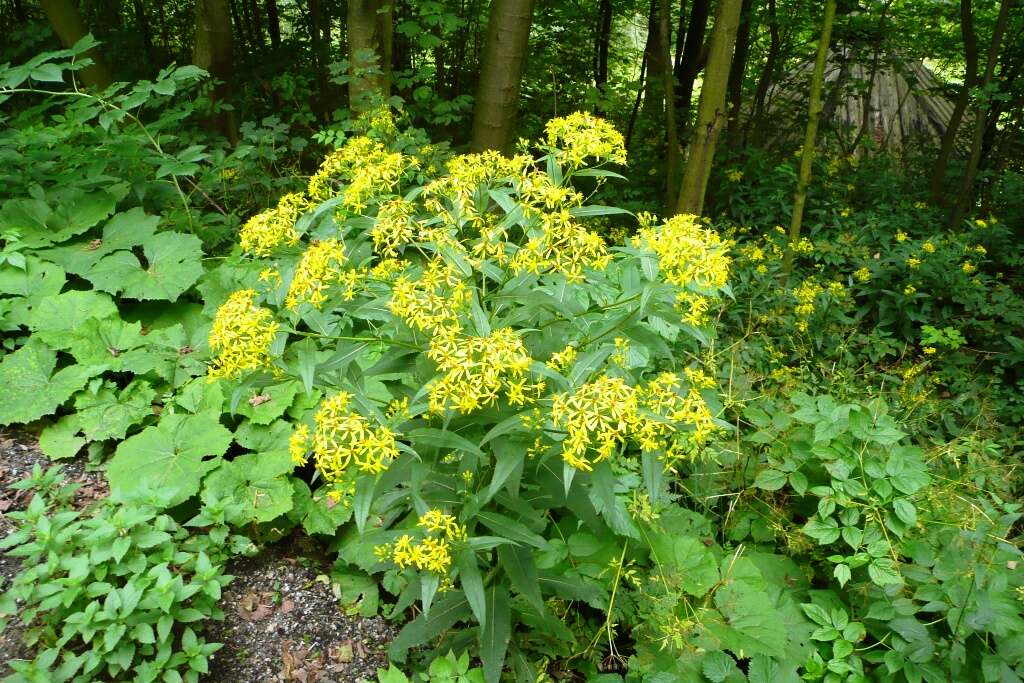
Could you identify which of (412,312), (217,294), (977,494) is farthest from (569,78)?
(412,312)

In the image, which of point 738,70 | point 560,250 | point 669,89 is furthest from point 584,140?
point 738,70

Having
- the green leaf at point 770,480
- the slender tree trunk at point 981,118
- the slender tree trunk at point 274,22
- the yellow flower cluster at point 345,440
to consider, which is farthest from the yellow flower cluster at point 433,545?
the slender tree trunk at point 274,22

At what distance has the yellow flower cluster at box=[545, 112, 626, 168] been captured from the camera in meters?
1.86

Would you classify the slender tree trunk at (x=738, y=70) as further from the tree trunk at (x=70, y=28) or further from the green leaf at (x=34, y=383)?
the green leaf at (x=34, y=383)

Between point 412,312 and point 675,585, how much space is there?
1.34 metres

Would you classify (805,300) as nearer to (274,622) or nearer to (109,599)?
(274,622)

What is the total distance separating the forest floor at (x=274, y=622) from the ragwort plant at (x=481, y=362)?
306 millimetres

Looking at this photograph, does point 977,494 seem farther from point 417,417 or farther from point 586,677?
point 417,417

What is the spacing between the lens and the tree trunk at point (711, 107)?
3.99 meters

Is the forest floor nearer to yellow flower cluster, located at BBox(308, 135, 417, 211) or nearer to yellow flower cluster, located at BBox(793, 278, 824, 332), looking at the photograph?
yellow flower cluster, located at BBox(308, 135, 417, 211)

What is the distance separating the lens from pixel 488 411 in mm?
1621

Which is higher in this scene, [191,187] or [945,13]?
[945,13]

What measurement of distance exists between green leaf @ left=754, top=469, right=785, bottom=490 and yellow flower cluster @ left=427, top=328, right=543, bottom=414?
4.56 ft

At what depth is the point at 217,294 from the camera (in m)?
3.07
